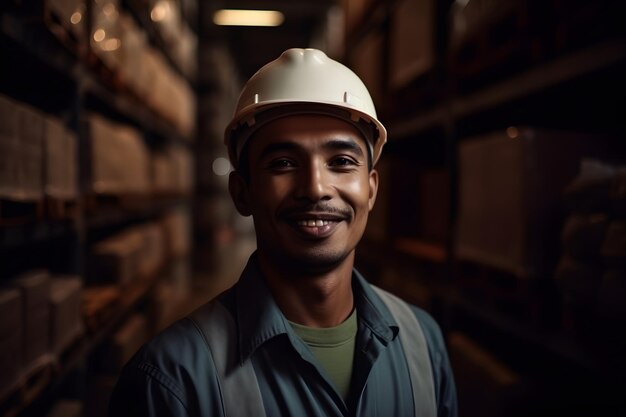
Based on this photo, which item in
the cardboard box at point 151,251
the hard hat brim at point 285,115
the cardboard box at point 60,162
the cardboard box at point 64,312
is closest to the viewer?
the hard hat brim at point 285,115

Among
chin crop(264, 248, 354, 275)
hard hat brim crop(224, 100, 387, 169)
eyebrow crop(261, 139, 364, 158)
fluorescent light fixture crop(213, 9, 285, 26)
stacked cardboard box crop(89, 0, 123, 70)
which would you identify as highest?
fluorescent light fixture crop(213, 9, 285, 26)

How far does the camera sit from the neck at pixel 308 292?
1561mm

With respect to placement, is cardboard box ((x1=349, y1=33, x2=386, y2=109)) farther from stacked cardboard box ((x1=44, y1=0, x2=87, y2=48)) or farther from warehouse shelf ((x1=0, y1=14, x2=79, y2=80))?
warehouse shelf ((x1=0, y1=14, x2=79, y2=80))

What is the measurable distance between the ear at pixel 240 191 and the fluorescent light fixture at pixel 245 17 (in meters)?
8.17

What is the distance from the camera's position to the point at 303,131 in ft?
5.00

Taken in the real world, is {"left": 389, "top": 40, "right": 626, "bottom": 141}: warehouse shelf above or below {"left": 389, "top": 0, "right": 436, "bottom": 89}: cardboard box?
below

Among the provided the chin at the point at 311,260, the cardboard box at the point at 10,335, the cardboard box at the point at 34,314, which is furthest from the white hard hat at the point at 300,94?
the cardboard box at the point at 34,314

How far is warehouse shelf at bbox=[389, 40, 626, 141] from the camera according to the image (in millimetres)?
2021

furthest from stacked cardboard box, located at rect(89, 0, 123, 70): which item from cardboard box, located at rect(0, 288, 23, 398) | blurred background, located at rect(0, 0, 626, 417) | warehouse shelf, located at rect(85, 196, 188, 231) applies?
cardboard box, located at rect(0, 288, 23, 398)

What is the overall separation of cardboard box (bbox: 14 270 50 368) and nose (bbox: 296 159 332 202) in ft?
6.10

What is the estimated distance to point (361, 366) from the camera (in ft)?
4.98

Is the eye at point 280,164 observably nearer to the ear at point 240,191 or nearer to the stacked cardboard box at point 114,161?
the ear at point 240,191

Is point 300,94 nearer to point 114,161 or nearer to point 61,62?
point 61,62

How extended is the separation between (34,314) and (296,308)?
1797 mm
